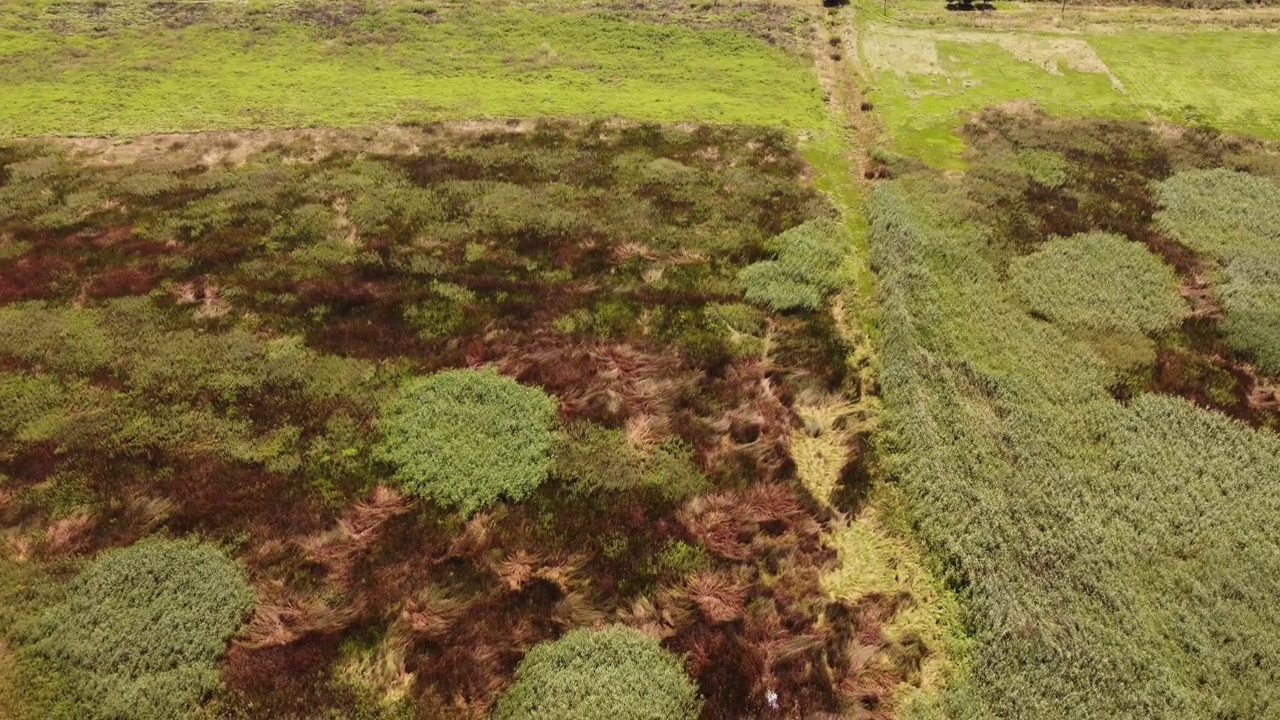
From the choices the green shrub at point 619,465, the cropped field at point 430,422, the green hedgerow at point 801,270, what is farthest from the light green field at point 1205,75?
the green shrub at point 619,465

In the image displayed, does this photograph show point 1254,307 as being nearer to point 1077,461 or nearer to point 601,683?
point 1077,461

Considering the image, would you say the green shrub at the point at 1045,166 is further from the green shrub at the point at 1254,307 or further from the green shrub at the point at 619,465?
the green shrub at the point at 619,465

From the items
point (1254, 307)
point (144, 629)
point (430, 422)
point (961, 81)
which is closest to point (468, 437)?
point (430, 422)

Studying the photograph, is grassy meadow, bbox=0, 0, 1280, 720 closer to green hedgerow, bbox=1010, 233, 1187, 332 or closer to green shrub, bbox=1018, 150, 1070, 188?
green hedgerow, bbox=1010, 233, 1187, 332

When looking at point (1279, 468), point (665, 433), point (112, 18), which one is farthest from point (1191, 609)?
point (112, 18)

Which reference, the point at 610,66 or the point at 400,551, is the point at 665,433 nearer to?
the point at 400,551
